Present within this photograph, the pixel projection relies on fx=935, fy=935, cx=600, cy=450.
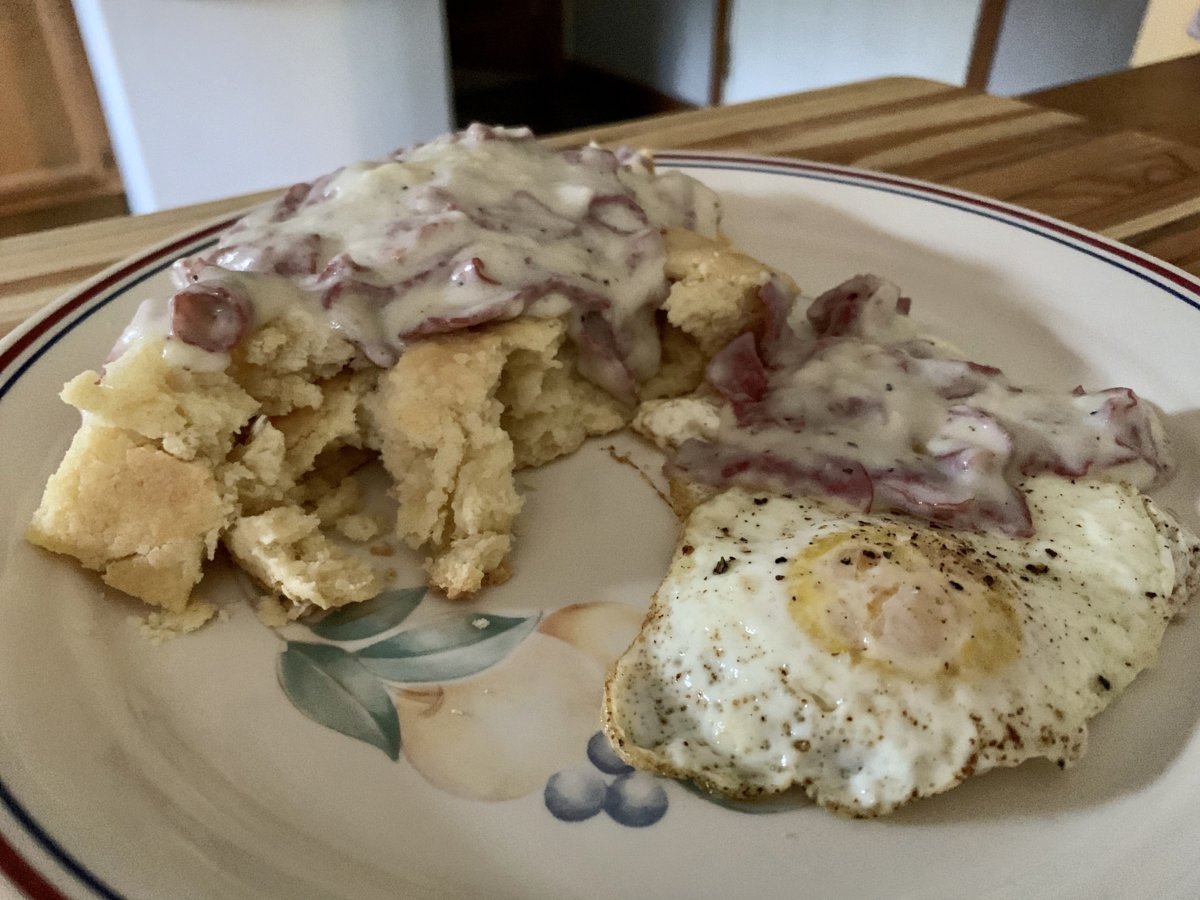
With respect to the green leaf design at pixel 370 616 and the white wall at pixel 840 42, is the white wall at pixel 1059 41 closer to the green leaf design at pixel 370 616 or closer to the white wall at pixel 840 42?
the white wall at pixel 840 42

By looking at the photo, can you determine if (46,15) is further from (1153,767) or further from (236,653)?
(1153,767)

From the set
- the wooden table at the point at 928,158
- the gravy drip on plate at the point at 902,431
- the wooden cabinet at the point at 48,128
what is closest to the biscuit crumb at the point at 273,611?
the gravy drip on plate at the point at 902,431

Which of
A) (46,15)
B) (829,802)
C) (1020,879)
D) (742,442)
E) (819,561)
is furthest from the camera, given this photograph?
(46,15)

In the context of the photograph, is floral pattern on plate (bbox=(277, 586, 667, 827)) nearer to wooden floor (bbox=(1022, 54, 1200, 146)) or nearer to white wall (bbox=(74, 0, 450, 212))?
wooden floor (bbox=(1022, 54, 1200, 146))

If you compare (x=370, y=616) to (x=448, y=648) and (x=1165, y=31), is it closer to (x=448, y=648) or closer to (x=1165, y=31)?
(x=448, y=648)

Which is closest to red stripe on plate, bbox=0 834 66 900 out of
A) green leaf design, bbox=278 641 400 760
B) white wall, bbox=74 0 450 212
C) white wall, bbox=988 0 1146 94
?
green leaf design, bbox=278 641 400 760

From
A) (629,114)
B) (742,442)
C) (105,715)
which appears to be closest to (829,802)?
(742,442)

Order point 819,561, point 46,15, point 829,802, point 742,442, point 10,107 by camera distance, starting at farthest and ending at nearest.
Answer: point 10,107, point 46,15, point 742,442, point 819,561, point 829,802
